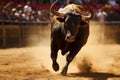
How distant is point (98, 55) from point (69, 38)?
5.18 m

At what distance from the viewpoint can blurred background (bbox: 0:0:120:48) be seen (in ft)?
49.1

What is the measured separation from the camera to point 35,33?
15.9m

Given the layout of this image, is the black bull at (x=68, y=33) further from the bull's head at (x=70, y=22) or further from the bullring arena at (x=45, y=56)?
the bullring arena at (x=45, y=56)

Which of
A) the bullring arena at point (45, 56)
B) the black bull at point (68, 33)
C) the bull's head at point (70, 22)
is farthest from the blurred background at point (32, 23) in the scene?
the bull's head at point (70, 22)

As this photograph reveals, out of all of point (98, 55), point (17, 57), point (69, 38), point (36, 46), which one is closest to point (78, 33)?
point (69, 38)

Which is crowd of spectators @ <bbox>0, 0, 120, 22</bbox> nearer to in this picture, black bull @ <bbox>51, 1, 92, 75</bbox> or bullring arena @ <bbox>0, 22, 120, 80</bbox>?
bullring arena @ <bbox>0, 22, 120, 80</bbox>

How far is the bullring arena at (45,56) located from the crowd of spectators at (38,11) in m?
0.35

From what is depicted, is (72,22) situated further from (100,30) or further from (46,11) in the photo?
(100,30)

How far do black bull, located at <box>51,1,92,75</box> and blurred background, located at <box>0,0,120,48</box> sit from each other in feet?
17.9

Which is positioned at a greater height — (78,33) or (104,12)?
(78,33)

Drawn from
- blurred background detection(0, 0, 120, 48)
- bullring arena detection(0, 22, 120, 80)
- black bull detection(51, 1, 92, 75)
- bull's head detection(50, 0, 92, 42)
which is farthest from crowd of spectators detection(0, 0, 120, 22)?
bull's head detection(50, 0, 92, 42)

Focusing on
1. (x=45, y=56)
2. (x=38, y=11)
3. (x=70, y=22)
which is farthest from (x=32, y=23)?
(x=70, y=22)

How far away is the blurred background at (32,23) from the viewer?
49.1 ft

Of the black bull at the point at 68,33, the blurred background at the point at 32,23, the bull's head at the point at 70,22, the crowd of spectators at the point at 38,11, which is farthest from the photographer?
the blurred background at the point at 32,23
